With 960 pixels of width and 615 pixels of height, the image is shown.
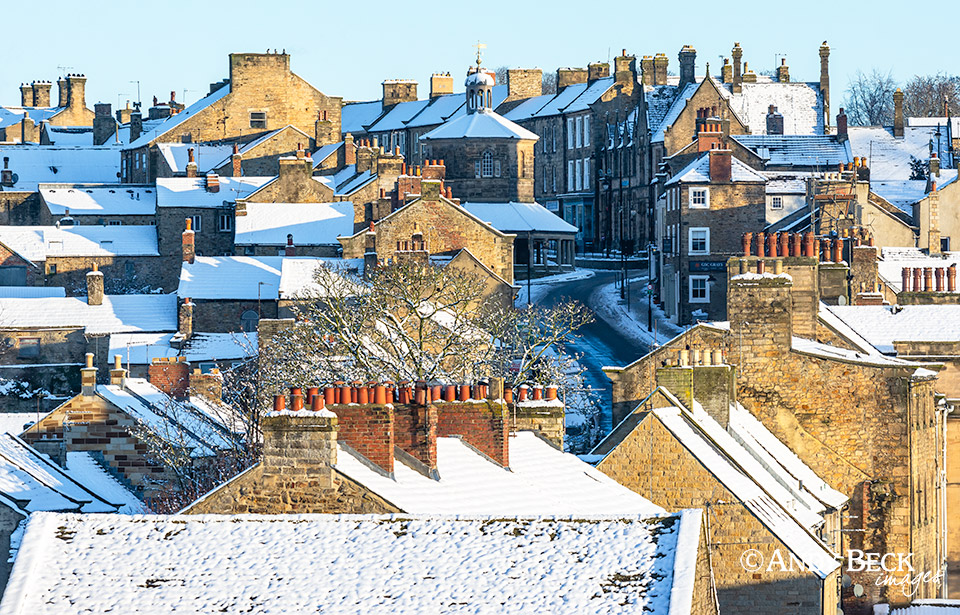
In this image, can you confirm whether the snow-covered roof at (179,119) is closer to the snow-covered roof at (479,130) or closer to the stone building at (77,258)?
the snow-covered roof at (479,130)

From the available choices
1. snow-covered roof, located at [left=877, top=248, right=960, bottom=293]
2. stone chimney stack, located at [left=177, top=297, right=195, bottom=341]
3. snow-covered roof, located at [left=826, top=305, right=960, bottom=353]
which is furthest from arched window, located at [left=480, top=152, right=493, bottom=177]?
snow-covered roof, located at [left=826, top=305, right=960, bottom=353]

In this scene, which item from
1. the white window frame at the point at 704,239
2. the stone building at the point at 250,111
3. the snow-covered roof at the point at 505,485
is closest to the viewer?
the snow-covered roof at the point at 505,485

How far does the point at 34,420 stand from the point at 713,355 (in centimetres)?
1736

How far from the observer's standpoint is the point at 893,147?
10762 cm

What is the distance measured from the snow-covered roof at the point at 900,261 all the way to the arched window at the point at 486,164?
3669cm

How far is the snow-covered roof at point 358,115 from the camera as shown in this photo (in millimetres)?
146625

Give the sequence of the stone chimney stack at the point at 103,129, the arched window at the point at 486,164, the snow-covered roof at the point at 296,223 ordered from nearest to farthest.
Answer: the snow-covered roof at the point at 296,223 → the arched window at the point at 486,164 → the stone chimney stack at the point at 103,129

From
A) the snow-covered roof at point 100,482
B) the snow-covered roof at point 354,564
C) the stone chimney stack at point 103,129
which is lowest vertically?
the snow-covered roof at point 100,482

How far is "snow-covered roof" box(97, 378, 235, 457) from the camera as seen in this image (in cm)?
4188

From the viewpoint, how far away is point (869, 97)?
172250 mm

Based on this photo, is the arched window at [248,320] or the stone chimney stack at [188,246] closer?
the arched window at [248,320]

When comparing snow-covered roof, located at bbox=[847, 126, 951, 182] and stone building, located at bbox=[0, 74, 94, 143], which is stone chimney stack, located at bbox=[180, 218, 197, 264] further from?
stone building, located at bbox=[0, 74, 94, 143]

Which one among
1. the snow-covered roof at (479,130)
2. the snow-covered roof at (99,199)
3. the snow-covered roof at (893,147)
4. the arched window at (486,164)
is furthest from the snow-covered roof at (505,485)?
the snow-covered roof at (479,130)

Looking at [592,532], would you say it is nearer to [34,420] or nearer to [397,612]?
[397,612]
